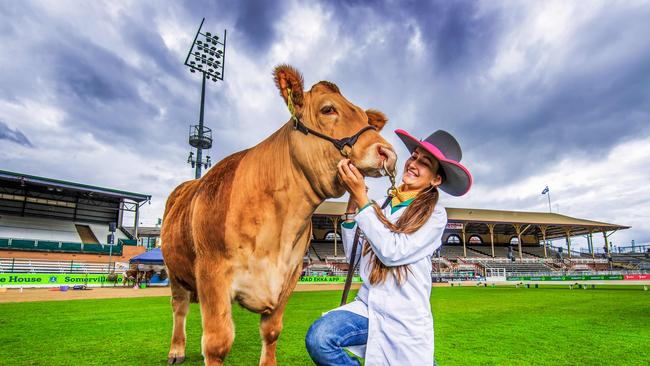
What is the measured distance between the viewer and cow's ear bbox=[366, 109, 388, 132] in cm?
277

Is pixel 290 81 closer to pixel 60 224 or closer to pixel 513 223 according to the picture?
pixel 513 223

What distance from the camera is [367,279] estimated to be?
2209 mm

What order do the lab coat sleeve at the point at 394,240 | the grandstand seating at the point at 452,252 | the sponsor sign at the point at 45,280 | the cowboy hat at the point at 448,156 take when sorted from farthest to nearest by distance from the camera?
the grandstand seating at the point at 452,252 < the sponsor sign at the point at 45,280 < the cowboy hat at the point at 448,156 < the lab coat sleeve at the point at 394,240

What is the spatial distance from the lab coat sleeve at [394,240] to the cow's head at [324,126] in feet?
1.04

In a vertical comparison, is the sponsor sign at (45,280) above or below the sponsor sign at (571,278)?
above

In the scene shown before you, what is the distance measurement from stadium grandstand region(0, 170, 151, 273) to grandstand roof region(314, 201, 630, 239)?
20044mm

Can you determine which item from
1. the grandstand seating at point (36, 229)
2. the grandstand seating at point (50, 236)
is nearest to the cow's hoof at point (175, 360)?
the grandstand seating at point (50, 236)

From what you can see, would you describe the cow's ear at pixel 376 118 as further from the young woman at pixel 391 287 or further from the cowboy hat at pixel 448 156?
the young woman at pixel 391 287

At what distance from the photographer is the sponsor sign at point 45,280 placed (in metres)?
21.5

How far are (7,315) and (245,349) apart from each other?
24.4 feet

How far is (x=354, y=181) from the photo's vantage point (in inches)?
80.7

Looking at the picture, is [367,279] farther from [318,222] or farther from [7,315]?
[318,222]

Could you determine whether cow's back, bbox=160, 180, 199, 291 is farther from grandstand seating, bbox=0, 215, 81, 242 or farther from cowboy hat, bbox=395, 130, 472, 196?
grandstand seating, bbox=0, 215, 81, 242

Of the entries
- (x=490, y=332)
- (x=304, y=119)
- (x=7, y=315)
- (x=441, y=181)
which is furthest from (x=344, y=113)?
(x=7, y=315)
